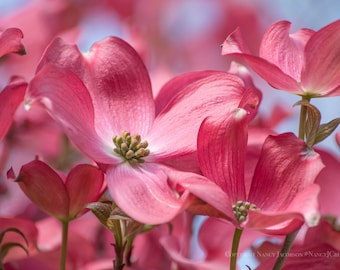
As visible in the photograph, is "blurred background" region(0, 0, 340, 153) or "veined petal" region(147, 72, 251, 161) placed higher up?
"veined petal" region(147, 72, 251, 161)


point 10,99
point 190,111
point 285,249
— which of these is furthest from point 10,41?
point 285,249

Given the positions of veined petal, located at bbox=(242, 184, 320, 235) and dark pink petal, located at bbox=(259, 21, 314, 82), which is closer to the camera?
veined petal, located at bbox=(242, 184, 320, 235)

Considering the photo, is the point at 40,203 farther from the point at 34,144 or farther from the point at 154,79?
the point at 34,144

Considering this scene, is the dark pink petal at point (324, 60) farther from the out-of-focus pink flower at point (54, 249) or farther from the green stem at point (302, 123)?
the out-of-focus pink flower at point (54, 249)

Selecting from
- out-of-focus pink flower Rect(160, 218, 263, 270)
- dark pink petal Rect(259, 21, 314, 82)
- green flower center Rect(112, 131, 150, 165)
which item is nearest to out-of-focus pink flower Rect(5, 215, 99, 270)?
out-of-focus pink flower Rect(160, 218, 263, 270)

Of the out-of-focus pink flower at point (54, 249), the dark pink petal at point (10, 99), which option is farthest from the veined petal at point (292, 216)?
the out-of-focus pink flower at point (54, 249)

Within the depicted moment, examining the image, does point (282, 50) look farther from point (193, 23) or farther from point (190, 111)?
point (193, 23)

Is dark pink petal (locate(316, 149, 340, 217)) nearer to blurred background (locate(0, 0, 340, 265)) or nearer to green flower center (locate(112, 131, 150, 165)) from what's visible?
green flower center (locate(112, 131, 150, 165))

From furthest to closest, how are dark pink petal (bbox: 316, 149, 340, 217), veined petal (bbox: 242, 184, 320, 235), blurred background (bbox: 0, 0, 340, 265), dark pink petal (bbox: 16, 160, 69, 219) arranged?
blurred background (bbox: 0, 0, 340, 265) → dark pink petal (bbox: 316, 149, 340, 217) → dark pink petal (bbox: 16, 160, 69, 219) → veined petal (bbox: 242, 184, 320, 235)
